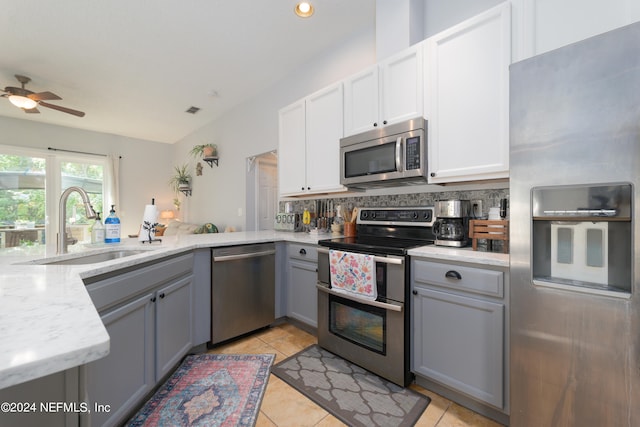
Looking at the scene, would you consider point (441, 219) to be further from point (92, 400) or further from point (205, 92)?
point (205, 92)

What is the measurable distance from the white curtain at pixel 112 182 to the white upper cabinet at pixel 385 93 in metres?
5.28

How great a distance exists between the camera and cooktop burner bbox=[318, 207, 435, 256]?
1802mm

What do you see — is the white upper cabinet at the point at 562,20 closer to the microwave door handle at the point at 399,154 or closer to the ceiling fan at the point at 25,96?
the microwave door handle at the point at 399,154

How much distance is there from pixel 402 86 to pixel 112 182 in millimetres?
5797

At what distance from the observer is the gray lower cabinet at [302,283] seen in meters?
2.29

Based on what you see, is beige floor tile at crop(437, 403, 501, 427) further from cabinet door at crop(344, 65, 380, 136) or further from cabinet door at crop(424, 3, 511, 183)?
cabinet door at crop(344, 65, 380, 136)

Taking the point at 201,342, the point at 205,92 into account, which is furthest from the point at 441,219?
the point at 205,92

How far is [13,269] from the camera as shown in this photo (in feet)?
3.44

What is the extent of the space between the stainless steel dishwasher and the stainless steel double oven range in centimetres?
56

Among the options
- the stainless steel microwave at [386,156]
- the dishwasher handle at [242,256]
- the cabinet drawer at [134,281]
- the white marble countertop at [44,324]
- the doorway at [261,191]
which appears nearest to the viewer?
the white marble countertop at [44,324]

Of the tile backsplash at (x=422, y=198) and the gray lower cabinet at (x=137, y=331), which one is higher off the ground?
the tile backsplash at (x=422, y=198)

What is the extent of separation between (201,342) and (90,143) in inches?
208

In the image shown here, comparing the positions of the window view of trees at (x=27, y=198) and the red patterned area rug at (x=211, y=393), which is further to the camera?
the window view of trees at (x=27, y=198)

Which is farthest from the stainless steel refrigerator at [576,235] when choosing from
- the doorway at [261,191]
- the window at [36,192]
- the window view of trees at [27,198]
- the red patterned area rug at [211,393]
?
the window view of trees at [27,198]
